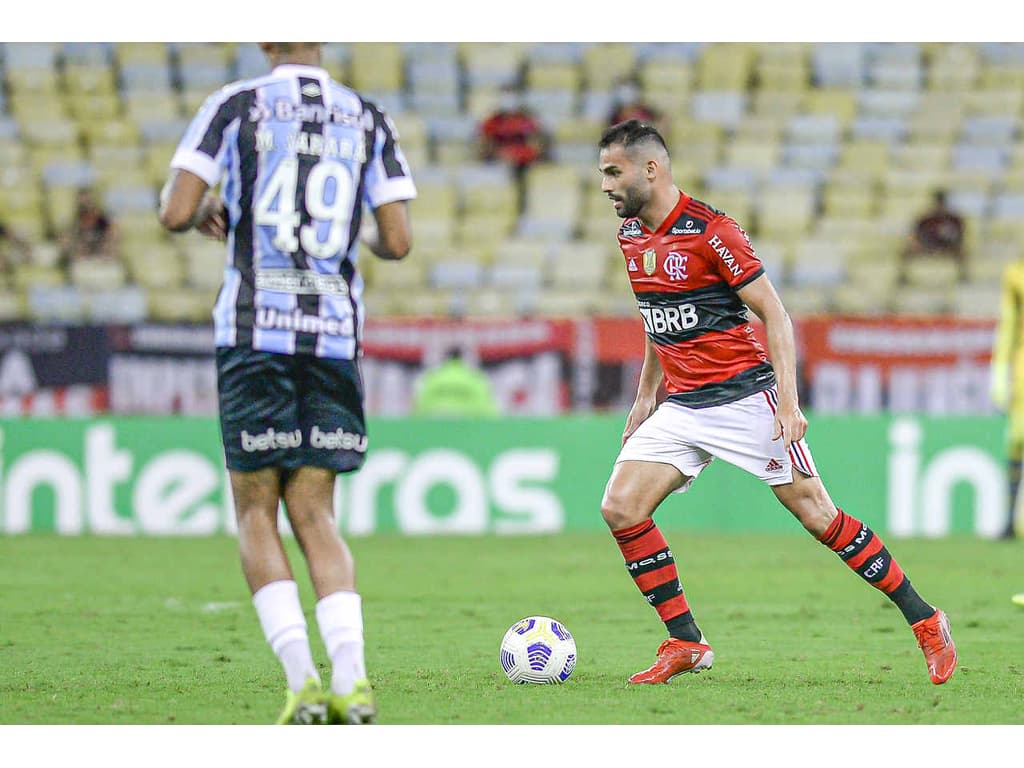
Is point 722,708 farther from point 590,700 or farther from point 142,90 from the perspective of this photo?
point 142,90

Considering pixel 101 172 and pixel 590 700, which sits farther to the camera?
pixel 101 172

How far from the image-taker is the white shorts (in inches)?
249

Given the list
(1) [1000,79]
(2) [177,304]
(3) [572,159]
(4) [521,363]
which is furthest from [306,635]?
(1) [1000,79]

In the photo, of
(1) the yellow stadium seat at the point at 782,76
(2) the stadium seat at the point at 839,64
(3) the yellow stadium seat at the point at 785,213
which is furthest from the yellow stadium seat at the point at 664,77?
(3) the yellow stadium seat at the point at 785,213

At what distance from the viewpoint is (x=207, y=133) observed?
488 centimetres

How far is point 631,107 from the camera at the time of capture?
1939cm

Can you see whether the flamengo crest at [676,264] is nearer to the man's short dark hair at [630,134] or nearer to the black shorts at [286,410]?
the man's short dark hair at [630,134]

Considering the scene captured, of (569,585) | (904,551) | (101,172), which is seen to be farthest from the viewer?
(101,172)

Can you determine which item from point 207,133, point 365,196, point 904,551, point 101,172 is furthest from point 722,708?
point 101,172

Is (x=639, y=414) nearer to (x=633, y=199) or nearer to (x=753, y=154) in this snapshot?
(x=633, y=199)

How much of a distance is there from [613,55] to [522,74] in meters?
1.12

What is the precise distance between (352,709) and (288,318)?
114 cm

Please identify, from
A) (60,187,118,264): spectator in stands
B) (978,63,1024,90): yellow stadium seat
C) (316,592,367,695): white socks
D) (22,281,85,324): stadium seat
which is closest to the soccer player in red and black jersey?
(316,592,367,695): white socks

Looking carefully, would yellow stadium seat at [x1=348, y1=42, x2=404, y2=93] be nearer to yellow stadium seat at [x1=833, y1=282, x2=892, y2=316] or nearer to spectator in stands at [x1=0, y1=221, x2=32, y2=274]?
spectator in stands at [x1=0, y1=221, x2=32, y2=274]
